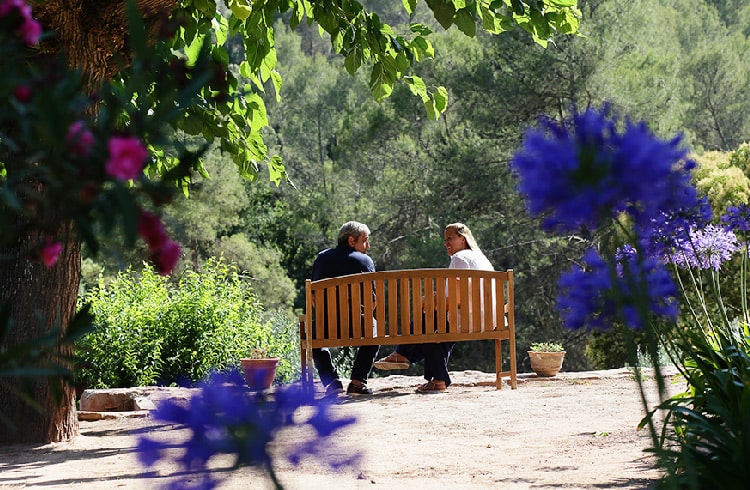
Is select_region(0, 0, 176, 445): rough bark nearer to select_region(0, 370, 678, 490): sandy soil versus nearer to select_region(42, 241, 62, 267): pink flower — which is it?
select_region(0, 370, 678, 490): sandy soil

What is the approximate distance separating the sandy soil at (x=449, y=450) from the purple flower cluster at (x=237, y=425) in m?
1.60

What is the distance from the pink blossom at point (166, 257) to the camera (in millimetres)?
969

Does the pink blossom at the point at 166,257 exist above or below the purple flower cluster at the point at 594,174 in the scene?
below

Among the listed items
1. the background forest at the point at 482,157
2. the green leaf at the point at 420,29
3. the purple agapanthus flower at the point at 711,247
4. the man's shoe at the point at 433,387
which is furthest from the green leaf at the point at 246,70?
the background forest at the point at 482,157

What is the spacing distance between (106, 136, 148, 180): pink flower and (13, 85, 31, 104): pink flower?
0.46 feet

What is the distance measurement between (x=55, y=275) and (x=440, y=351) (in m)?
3.17

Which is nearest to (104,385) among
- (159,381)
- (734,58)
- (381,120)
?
(159,381)

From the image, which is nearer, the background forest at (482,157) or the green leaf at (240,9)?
the green leaf at (240,9)

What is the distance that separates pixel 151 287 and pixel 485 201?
1088cm

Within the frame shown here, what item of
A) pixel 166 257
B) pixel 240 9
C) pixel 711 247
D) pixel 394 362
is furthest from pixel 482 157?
pixel 166 257

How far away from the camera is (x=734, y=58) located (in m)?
23.8

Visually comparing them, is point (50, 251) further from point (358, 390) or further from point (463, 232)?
point (463, 232)

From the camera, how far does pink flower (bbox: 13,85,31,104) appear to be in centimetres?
97

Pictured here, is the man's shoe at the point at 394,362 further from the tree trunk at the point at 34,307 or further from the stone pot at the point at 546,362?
the tree trunk at the point at 34,307
